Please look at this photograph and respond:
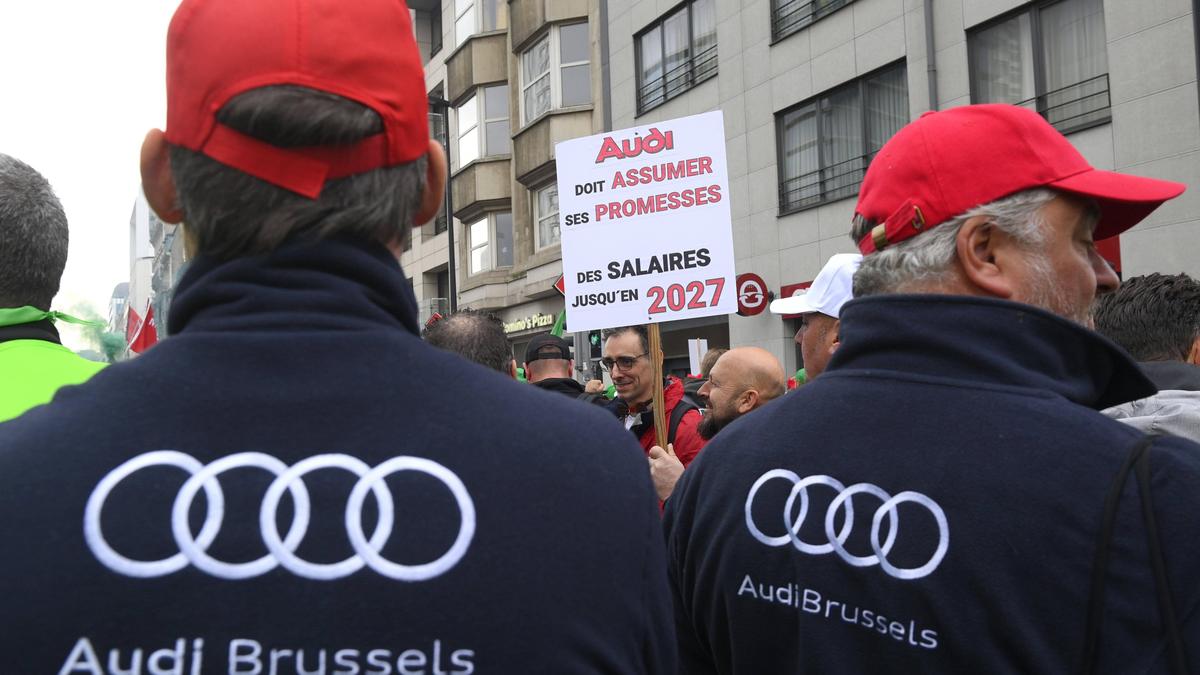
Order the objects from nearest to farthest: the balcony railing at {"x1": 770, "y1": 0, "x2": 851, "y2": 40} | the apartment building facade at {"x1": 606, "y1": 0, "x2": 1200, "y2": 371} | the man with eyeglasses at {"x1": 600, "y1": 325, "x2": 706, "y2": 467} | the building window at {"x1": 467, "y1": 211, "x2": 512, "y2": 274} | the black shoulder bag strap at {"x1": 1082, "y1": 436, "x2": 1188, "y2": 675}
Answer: the black shoulder bag strap at {"x1": 1082, "y1": 436, "x2": 1188, "y2": 675} → the man with eyeglasses at {"x1": 600, "y1": 325, "x2": 706, "y2": 467} → the apartment building facade at {"x1": 606, "y1": 0, "x2": 1200, "y2": 371} → the balcony railing at {"x1": 770, "y1": 0, "x2": 851, "y2": 40} → the building window at {"x1": 467, "y1": 211, "x2": 512, "y2": 274}

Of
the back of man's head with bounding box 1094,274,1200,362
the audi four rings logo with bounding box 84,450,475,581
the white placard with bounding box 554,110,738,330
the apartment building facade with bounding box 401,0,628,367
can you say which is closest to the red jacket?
the white placard with bounding box 554,110,738,330

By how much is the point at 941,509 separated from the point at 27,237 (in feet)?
7.45

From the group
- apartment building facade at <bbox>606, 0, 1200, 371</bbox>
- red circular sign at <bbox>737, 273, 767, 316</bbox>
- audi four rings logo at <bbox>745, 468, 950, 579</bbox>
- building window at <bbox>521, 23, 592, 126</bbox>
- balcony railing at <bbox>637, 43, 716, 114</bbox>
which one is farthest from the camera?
building window at <bbox>521, 23, 592, 126</bbox>

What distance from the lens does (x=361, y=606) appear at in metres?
1.19

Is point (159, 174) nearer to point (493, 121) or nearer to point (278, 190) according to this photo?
point (278, 190)

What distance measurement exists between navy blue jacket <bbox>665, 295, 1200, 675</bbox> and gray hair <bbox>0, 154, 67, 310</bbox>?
180 cm

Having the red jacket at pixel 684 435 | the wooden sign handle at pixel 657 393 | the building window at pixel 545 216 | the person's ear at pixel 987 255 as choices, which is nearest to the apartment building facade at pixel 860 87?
the building window at pixel 545 216

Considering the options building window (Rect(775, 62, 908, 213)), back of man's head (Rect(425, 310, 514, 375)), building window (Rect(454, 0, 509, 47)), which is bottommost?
back of man's head (Rect(425, 310, 514, 375))

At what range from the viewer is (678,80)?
1905 centimetres

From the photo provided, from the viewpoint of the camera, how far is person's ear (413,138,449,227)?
4.77 ft

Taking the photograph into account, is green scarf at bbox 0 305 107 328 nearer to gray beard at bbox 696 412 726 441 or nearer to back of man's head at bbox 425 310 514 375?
back of man's head at bbox 425 310 514 375

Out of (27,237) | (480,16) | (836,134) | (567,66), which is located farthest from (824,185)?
(27,237)

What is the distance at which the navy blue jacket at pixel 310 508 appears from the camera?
116 centimetres

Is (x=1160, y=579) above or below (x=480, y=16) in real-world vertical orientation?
below
